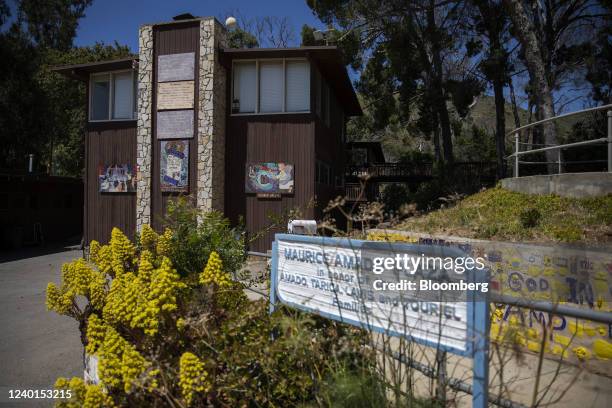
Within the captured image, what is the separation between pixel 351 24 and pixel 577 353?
21.5 m

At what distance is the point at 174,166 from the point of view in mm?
14078

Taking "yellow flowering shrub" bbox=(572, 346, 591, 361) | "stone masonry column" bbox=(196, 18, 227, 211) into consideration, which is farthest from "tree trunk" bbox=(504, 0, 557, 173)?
"yellow flowering shrub" bbox=(572, 346, 591, 361)

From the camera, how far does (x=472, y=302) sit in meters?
1.96

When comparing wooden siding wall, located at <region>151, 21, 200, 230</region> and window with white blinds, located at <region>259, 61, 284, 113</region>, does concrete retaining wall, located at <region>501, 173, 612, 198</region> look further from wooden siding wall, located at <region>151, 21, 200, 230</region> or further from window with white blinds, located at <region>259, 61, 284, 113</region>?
wooden siding wall, located at <region>151, 21, 200, 230</region>

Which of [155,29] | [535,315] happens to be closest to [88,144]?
[155,29]

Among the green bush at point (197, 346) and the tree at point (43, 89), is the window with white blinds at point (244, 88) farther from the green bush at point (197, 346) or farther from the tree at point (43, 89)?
the tree at point (43, 89)

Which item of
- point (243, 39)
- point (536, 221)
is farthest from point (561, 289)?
point (243, 39)

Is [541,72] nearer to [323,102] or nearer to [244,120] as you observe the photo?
[323,102]

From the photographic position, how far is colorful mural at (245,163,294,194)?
13.9m

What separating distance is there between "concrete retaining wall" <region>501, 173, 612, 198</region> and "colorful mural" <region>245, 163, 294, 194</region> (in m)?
6.90

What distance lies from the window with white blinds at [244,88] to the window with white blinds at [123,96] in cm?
396

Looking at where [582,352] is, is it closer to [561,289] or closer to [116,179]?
[561,289]

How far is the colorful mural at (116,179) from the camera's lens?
15.2 meters

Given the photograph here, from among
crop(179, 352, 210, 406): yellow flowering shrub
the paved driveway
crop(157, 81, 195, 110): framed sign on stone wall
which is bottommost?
the paved driveway
